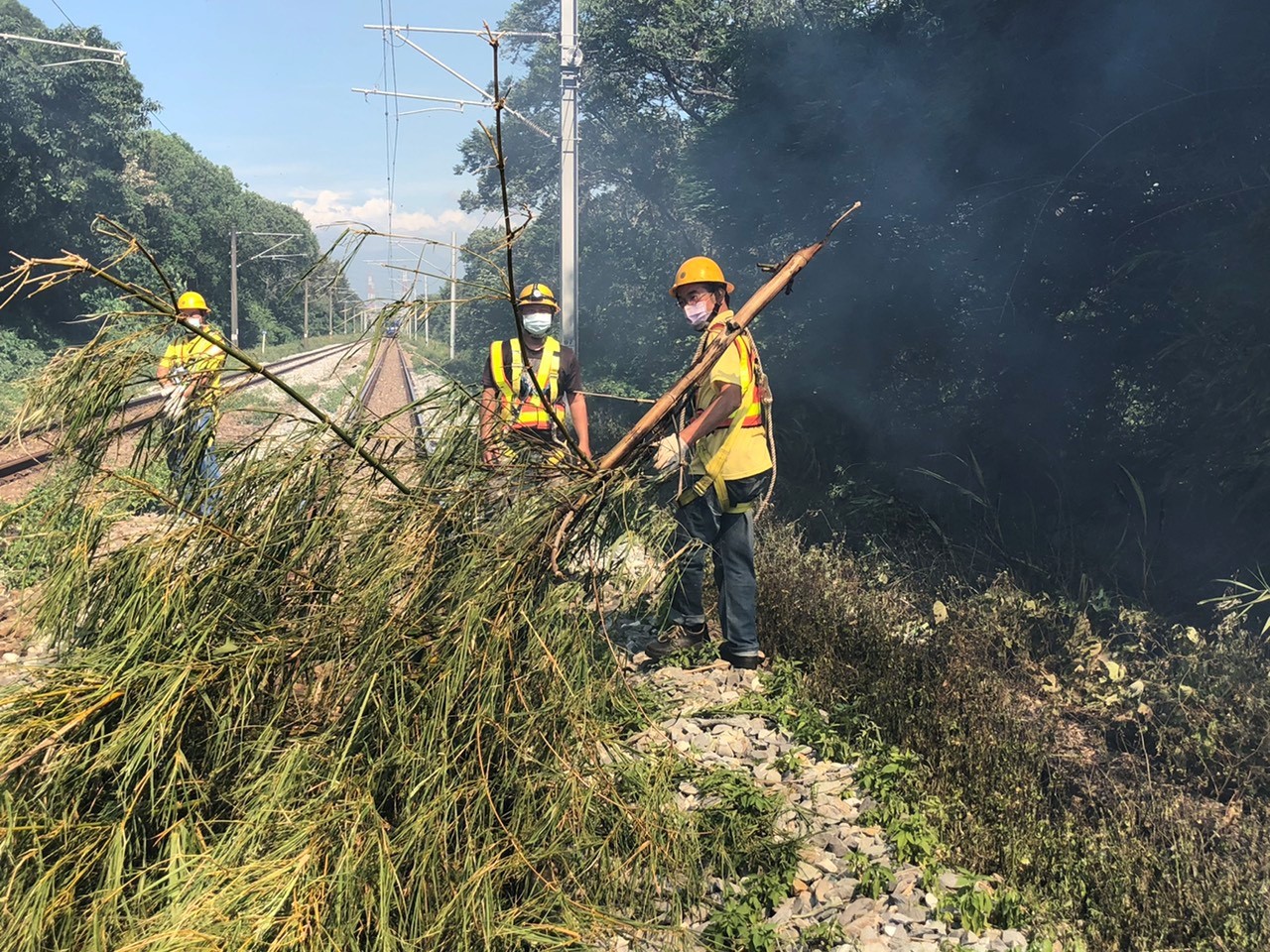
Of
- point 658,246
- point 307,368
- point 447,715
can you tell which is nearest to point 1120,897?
point 447,715

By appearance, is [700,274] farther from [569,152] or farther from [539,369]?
[569,152]

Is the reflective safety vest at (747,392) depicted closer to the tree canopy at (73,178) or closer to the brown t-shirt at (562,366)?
the brown t-shirt at (562,366)

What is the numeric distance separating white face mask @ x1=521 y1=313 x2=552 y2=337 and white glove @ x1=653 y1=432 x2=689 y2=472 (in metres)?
1.60

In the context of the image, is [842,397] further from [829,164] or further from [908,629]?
[908,629]

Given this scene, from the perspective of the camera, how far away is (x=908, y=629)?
17.2 feet

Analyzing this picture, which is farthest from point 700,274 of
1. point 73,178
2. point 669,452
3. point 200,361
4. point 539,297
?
point 73,178

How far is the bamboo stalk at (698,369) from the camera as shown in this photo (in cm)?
296

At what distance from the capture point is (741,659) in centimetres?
457

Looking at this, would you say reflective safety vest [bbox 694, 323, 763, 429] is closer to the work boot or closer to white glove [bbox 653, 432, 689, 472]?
white glove [bbox 653, 432, 689, 472]

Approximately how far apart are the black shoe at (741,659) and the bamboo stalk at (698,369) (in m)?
1.83

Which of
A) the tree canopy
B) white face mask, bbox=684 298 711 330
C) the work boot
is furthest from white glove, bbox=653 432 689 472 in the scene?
the tree canopy

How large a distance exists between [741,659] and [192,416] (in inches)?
116

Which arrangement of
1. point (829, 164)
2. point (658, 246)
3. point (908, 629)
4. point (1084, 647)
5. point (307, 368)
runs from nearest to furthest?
point (1084, 647), point (908, 629), point (829, 164), point (658, 246), point (307, 368)

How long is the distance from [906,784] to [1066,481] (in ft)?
14.5
